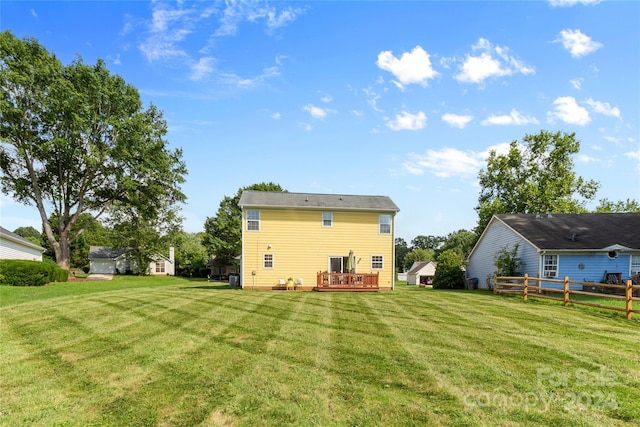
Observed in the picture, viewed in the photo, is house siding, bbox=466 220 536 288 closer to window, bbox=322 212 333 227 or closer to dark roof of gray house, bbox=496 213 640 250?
dark roof of gray house, bbox=496 213 640 250

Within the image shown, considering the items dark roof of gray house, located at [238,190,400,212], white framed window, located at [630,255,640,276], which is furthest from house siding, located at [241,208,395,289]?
white framed window, located at [630,255,640,276]

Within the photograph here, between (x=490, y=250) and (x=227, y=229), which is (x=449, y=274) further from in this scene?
(x=227, y=229)

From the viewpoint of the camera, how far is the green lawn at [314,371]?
3865mm

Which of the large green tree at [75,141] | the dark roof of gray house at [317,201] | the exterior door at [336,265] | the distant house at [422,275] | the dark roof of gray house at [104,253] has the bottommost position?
the distant house at [422,275]

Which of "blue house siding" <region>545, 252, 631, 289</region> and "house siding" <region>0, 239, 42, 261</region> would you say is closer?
"blue house siding" <region>545, 252, 631, 289</region>

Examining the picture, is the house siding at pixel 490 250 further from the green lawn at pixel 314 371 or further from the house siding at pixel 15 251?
the house siding at pixel 15 251

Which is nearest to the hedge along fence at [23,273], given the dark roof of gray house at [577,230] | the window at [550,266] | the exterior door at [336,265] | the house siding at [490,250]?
the exterior door at [336,265]

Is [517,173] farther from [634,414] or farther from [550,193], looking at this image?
[634,414]

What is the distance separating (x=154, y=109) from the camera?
3075 centimetres

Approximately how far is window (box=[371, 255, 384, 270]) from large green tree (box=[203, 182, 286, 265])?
23124 mm

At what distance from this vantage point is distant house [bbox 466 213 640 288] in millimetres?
18844

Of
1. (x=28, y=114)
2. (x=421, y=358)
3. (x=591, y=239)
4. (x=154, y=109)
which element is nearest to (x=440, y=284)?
(x=591, y=239)

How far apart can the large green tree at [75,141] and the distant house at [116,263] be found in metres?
18.7

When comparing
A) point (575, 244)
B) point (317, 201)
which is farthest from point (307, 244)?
point (575, 244)
